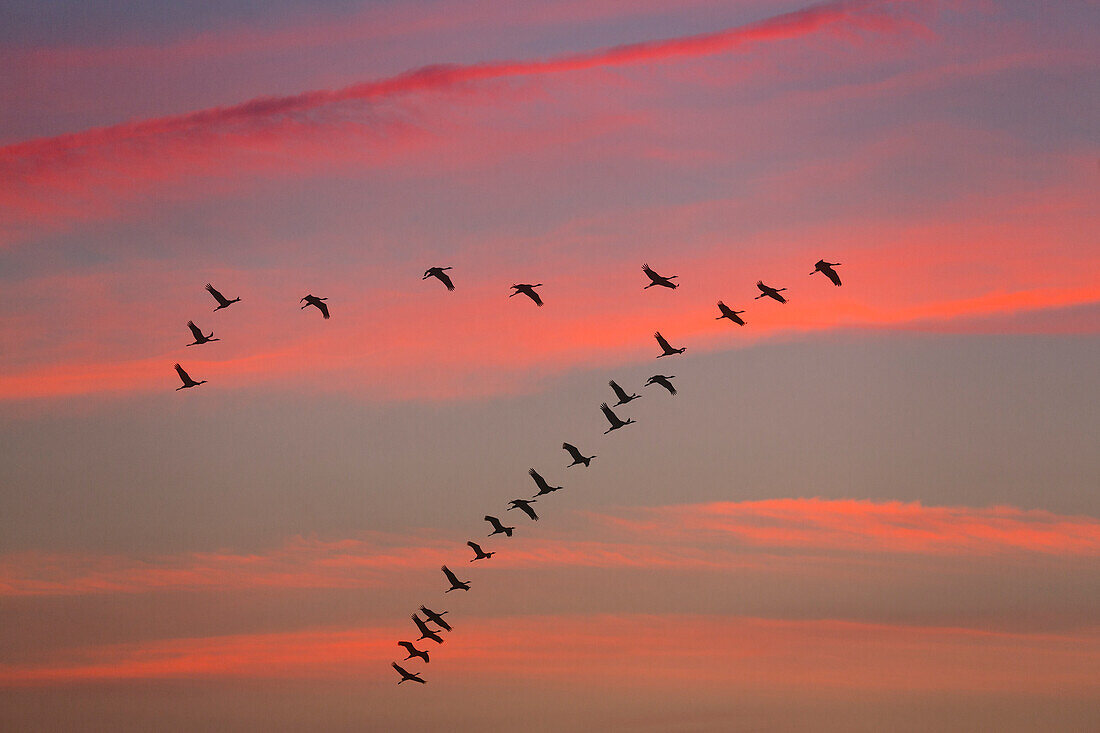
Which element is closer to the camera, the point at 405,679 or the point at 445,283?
the point at 445,283

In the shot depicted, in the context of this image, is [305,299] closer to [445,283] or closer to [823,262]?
[445,283]

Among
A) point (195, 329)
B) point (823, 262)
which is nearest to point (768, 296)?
point (823, 262)

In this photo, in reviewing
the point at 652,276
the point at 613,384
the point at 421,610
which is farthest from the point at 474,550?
the point at 652,276

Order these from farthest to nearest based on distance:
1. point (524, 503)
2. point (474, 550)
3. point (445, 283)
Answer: point (474, 550) → point (524, 503) → point (445, 283)

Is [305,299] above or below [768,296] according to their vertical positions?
above

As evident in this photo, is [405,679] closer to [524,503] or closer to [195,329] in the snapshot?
[524,503]

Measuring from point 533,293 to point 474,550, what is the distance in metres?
34.2

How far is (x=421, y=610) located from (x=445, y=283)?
4274cm

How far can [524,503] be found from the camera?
172125mm

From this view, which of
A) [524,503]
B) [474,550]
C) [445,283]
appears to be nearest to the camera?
[445,283]

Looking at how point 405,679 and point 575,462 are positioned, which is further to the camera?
point 405,679

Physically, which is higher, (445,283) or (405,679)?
(445,283)

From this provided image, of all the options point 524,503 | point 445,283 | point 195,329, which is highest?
point 195,329

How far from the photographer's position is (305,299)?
16600cm
